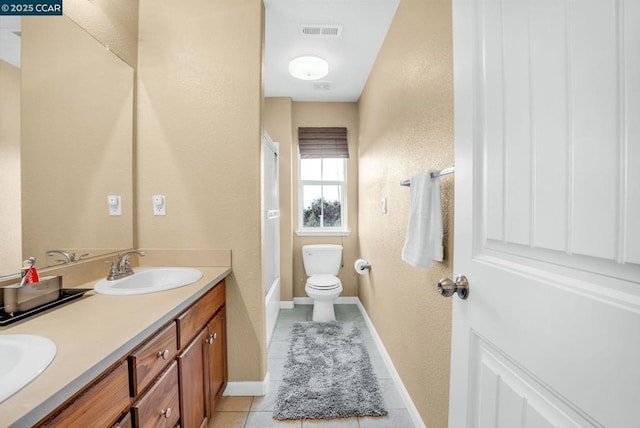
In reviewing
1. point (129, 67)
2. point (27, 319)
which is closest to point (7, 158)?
point (27, 319)

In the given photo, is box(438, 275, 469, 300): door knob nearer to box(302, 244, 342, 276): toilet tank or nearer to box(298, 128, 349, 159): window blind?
box(302, 244, 342, 276): toilet tank

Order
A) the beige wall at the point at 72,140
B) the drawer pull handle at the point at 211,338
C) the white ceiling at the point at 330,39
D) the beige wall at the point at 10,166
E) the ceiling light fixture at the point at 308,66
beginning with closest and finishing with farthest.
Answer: the beige wall at the point at 10,166 < the beige wall at the point at 72,140 < the drawer pull handle at the point at 211,338 < the white ceiling at the point at 330,39 < the ceiling light fixture at the point at 308,66

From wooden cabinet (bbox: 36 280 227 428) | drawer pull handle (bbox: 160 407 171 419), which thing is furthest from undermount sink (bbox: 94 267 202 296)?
drawer pull handle (bbox: 160 407 171 419)

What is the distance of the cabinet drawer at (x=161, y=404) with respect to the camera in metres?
0.90

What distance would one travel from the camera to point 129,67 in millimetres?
1726

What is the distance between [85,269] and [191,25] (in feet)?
5.17

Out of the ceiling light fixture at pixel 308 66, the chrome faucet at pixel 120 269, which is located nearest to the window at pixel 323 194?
the ceiling light fixture at pixel 308 66

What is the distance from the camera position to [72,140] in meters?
1.34

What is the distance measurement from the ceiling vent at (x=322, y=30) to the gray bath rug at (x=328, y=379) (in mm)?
2517

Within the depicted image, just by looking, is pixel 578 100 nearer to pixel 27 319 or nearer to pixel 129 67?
pixel 27 319

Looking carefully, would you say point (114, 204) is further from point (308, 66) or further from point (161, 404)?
point (308, 66)

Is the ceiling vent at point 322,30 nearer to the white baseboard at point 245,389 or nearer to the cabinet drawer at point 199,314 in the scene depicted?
the cabinet drawer at point 199,314

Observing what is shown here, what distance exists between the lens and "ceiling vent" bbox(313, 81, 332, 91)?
2.94 m

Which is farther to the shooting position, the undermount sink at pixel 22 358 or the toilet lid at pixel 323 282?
the toilet lid at pixel 323 282
